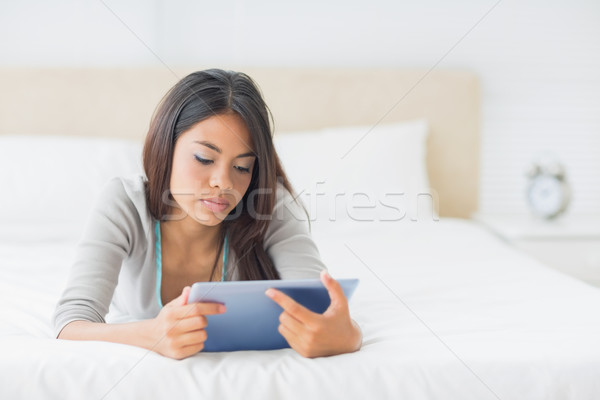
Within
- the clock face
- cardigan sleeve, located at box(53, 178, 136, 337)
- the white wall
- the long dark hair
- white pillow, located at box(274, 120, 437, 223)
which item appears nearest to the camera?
cardigan sleeve, located at box(53, 178, 136, 337)

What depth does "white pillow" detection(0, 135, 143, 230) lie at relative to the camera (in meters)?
2.12

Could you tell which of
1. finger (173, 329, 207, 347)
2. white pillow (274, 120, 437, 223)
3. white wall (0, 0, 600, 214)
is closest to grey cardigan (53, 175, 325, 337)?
finger (173, 329, 207, 347)

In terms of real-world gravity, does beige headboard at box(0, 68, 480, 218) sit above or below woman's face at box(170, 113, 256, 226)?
above

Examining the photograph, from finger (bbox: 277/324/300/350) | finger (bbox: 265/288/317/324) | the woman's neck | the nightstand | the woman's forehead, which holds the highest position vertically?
the woman's forehead

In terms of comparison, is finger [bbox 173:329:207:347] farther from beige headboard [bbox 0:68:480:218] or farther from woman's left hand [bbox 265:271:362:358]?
beige headboard [bbox 0:68:480:218]

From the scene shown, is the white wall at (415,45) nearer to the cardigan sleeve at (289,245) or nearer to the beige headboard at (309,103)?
the beige headboard at (309,103)

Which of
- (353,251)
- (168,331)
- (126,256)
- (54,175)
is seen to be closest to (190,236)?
(126,256)

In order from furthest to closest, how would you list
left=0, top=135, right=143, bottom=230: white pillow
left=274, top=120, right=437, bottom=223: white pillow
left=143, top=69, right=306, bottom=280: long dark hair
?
left=274, top=120, right=437, bottom=223: white pillow < left=0, top=135, right=143, bottom=230: white pillow < left=143, top=69, right=306, bottom=280: long dark hair

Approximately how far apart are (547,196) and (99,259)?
1.98 meters

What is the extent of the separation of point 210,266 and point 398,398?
0.57 meters

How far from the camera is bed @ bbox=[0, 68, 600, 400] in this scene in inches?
36.2

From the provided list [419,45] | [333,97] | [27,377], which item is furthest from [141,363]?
[419,45]

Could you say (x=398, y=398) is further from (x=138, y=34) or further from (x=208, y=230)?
(x=138, y=34)

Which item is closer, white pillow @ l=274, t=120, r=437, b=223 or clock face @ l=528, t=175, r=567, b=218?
white pillow @ l=274, t=120, r=437, b=223
